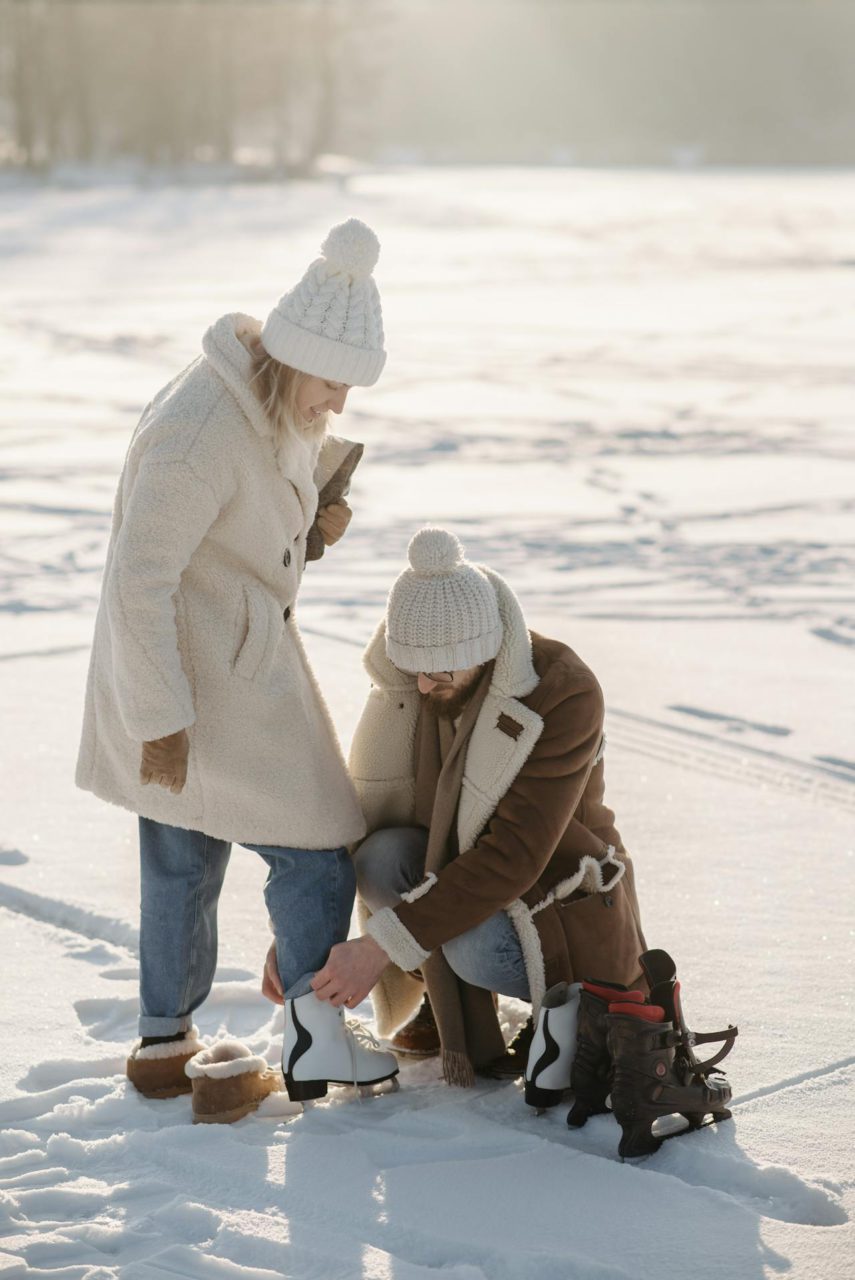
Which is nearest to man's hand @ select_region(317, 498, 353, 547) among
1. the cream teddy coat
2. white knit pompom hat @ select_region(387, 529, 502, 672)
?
the cream teddy coat

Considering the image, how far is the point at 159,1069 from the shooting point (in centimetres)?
270

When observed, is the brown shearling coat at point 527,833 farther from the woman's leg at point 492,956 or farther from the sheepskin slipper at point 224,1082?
the sheepskin slipper at point 224,1082

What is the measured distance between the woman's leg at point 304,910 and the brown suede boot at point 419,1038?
327 mm

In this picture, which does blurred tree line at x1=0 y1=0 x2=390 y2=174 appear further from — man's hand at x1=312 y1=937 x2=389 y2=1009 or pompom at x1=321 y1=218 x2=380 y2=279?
man's hand at x1=312 y1=937 x2=389 y2=1009

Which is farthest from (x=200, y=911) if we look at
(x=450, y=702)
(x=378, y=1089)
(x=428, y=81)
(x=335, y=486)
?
(x=428, y=81)

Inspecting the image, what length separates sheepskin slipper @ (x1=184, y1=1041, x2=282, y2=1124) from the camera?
2.61 meters

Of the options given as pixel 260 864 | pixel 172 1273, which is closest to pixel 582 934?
pixel 172 1273

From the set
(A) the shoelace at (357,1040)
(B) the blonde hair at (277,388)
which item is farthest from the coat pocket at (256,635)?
(A) the shoelace at (357,1040)

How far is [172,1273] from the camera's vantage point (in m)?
2.18

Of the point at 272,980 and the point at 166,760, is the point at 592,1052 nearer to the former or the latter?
the point at 272,980

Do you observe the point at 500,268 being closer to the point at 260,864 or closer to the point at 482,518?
the point at 482,518

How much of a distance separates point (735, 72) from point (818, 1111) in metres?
135

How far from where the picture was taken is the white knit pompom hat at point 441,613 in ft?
8.36

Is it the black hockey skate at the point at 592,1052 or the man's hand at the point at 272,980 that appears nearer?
the black hockey skate at the point at 592,1052
